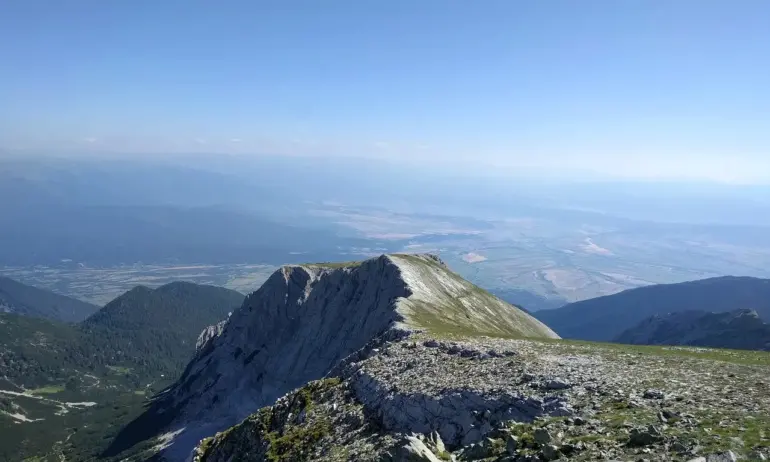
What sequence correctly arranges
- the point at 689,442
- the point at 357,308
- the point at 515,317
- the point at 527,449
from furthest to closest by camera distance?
the point at 515,317
the point at 357,308
the point at 527,449
the point at 689,442

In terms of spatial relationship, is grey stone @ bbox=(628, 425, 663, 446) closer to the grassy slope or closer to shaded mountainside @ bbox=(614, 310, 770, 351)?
the grassy slope

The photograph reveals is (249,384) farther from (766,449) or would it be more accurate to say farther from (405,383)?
(766,449)

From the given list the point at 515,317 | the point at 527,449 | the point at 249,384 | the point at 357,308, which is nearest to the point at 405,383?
the point at 527,449

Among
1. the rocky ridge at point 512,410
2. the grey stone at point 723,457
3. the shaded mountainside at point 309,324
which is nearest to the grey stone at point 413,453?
the rocky ridge at point 512,410

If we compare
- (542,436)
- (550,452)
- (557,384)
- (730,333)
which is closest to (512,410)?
(557,384)

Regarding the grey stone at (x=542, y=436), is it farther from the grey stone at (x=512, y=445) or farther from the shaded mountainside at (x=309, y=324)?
the shaded mountainside at (x=309, y=324)

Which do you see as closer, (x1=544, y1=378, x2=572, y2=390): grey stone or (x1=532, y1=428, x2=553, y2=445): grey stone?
(x1=532, y1=428, x2=553, y2=445): grey stone

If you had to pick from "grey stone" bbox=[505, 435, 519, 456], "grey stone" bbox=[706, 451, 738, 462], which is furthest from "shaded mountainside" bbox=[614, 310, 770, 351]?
"grey stone" bbox=[706, 451, 738, 462]

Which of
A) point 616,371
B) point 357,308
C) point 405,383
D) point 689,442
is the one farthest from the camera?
point 357,308

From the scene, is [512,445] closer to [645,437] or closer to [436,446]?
[436,446]
